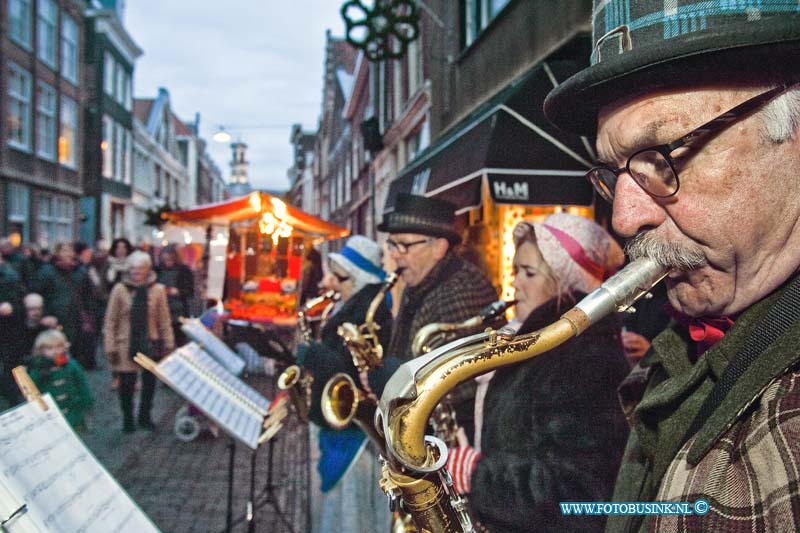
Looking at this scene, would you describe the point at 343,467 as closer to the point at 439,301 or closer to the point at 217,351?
the point at 439,301

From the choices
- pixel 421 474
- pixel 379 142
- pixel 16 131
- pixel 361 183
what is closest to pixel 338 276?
pixel 421 474

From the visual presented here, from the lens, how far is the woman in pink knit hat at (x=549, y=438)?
1.70 metres

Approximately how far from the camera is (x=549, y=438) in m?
1.78

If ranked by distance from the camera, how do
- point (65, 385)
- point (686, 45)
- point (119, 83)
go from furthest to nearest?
point (119, 83) → point (65, 385) → point (686, 45)

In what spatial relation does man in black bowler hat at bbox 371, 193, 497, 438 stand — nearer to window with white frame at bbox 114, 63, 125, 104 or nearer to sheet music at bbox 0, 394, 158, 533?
sheet music at bbox 0, 394, 158, 533

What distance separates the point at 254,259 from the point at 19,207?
42.7ft

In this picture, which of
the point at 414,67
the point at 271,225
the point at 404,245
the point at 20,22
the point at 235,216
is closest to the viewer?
the point at 404,245

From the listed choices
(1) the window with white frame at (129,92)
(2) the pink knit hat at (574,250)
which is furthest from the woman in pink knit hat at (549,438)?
(1) the window with white frame at (129,92)

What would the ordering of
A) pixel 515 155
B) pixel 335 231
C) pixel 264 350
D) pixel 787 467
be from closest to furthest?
pixel 787 467 → pixel 264 350 → pixel 515 155 → pixel 335 231

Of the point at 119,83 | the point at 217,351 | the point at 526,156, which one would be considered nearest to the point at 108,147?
the point at 119,83

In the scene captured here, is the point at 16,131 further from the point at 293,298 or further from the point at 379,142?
the point at 293,298

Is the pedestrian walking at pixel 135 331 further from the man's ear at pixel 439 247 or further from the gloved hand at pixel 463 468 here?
the gloved hand at pixel 463 468

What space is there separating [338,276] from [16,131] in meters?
19.7

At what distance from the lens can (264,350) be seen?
372 cm
